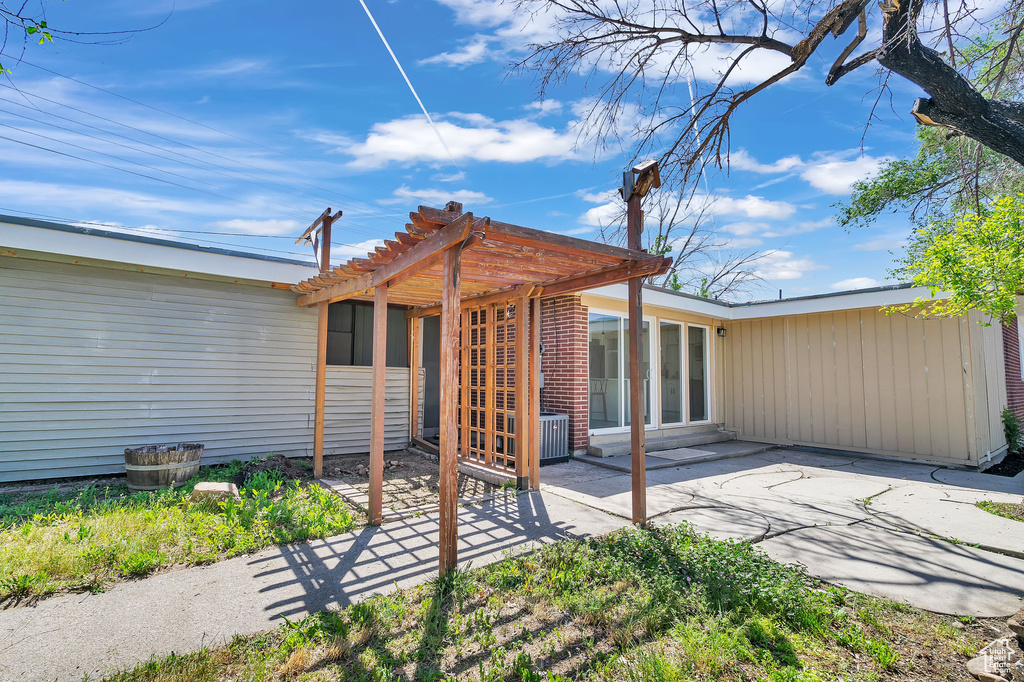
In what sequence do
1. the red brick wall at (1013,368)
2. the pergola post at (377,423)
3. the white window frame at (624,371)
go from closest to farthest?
the pergola post at (377,423) < the white window frame at (624,371) < the red brick wall at (1013,368)

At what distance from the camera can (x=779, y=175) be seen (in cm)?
889

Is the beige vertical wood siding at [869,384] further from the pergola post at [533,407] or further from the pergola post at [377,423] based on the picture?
the pergola post at [377,423]

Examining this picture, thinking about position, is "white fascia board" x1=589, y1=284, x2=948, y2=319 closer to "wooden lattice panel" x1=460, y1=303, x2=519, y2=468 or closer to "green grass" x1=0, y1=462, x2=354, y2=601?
Answer: "wooden lattice panel" x1=460, y1=303, x2=519, y2=468

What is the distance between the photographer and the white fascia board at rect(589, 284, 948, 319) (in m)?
7.29

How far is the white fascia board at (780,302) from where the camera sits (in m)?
7.29

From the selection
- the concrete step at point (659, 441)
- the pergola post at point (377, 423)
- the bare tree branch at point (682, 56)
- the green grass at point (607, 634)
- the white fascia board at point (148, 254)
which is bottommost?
the green grass at point (607, 634)

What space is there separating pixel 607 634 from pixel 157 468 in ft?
15.9

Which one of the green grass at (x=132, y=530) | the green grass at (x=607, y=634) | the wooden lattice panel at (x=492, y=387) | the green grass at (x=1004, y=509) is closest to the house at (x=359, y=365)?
the wooden lattice panel at (x=492, y=387)

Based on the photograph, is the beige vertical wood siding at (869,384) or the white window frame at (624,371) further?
the white window frame at (624,371)

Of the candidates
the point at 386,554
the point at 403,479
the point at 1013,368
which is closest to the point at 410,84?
the point at 403,479

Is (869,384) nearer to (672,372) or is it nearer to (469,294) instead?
(672,372)

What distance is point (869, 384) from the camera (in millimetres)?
8000

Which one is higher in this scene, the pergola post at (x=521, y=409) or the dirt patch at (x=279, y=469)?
the pergola post at (x=521, y=409)

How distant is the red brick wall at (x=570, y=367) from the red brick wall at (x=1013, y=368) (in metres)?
8.38
